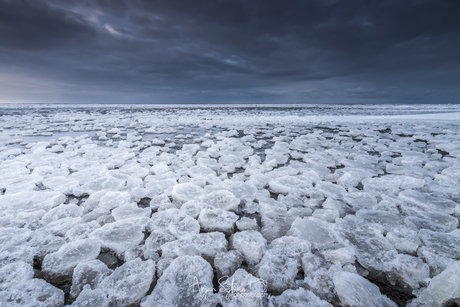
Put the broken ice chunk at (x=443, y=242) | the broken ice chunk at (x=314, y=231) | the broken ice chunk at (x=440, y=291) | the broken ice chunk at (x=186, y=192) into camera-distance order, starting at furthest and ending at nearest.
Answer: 1. the broken ice chunk at (x=186, y=192)
2. the broken ice chunk at (x=314, y=231)
3. the broken ice chunk at (x=443, y=242)
4. the broken ice chunk at (x=440, y=291)

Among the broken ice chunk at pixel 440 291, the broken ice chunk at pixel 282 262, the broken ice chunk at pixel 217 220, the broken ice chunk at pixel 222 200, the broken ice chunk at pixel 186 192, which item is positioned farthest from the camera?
the broken ice chunk at pixel 186 192

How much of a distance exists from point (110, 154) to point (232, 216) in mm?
2773

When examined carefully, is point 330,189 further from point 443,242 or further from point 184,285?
point 184,285

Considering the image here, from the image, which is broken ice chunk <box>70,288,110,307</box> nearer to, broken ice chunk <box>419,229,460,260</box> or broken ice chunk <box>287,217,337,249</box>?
broken ice chunk <box>287,217,337,249</box>

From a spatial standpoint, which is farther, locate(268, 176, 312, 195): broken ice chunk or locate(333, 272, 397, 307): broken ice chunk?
locate(268, 176, 312, 195): broken ice chunk

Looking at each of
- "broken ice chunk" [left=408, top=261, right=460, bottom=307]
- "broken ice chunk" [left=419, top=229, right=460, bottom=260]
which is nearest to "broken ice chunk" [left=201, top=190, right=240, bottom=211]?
"broken ice chunk" [left=408, top=261, right=460, bottom=307]

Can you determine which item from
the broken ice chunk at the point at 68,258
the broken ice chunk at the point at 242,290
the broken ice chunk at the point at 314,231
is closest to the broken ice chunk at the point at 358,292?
the broken ice chunk at the point at 314,231

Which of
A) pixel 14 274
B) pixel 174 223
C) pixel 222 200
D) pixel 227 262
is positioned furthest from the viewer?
pixel 222 200

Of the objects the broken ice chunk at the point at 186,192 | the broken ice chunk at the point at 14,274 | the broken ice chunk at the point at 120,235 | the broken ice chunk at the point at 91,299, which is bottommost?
the broken ice chunk at the point at 91,299

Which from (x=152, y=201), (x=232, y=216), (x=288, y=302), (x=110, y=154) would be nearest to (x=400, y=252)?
(x=288, y=302)

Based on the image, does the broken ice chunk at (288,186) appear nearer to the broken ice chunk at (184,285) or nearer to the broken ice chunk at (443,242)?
the broken ice chunk at (443,242)

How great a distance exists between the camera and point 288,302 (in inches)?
39.1

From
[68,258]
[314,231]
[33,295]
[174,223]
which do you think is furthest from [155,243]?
[314,231]

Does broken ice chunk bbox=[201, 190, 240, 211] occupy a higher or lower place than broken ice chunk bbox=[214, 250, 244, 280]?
higher
